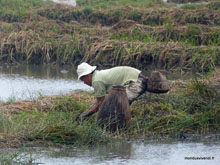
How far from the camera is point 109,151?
7.12m

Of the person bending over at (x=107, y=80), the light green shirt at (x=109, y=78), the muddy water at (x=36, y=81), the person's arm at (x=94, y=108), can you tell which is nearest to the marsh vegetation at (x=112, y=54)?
the person's arm at (x=94, y=108)

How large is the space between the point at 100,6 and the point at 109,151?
15.3m

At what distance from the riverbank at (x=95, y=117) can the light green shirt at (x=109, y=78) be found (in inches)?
20.6

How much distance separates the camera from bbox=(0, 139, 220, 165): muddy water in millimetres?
6652

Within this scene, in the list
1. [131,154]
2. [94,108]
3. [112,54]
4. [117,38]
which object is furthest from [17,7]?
[131,154]

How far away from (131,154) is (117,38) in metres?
9.28

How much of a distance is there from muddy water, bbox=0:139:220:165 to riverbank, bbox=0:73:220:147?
205 mm

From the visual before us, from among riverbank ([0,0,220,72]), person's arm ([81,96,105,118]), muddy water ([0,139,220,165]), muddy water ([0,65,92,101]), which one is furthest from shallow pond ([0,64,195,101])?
muddy water ([0,139,220,165])

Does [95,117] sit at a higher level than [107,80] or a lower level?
lower

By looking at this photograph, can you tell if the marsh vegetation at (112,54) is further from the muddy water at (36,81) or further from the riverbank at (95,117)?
the muddy water at (36,81)

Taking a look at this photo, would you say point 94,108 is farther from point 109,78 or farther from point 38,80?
point 38,80

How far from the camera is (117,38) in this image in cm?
1602

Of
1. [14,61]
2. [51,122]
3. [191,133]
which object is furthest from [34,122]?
[14,61]

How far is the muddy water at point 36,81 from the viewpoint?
1139 cm
